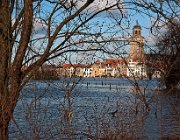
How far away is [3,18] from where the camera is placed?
14.7 ft

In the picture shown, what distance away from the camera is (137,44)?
5.09 meters

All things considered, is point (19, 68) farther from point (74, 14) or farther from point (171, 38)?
point (171, 38)

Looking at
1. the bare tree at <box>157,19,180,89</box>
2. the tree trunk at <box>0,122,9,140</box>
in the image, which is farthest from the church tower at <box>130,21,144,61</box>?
the tree trunk at <box>0,122,9,140</box>

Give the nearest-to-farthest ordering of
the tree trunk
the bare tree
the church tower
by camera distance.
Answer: the tree trunk, the bare tree, the church tower

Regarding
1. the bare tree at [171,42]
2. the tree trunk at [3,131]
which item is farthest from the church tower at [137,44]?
the tree trunk at [3,131]

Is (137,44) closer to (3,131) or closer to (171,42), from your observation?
(171,42)

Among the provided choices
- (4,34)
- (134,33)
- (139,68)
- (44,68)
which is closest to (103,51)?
(134,33)

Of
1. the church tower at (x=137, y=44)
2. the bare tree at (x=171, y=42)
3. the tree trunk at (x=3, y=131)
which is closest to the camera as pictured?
the tree trunk at (x=3, y=131)

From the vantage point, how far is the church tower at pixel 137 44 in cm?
504

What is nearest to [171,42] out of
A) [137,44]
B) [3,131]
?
[137,44]

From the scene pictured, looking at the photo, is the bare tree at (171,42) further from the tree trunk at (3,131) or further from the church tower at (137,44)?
the tree trunk at (3,131)

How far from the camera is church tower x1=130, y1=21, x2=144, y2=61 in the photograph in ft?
16.5

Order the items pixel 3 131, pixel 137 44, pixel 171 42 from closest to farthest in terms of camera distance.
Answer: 1. pixel 3 131
2. pixel 137 44
3. pixel 171 42

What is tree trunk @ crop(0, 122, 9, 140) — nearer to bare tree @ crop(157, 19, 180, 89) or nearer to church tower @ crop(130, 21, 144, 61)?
church tower @ crop(130, 21, 144, 61)
